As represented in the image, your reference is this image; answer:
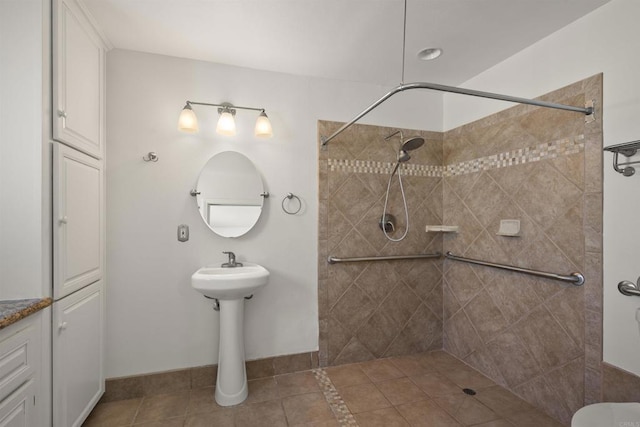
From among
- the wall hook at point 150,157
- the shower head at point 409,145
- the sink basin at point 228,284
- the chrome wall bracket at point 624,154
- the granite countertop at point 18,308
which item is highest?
the shower head at point 409,145

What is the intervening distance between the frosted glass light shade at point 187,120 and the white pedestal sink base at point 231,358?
3.93 feet

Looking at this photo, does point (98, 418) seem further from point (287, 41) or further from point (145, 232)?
point (287, 41)

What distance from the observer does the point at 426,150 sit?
8.65ft

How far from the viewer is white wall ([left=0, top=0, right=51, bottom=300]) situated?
1259 millimetres

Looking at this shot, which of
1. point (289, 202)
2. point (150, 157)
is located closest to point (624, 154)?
point (289, 202)

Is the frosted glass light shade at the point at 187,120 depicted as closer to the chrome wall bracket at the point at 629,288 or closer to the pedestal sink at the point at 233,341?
the pedestal sink at the point at 233,341

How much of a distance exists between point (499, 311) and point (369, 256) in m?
1.02

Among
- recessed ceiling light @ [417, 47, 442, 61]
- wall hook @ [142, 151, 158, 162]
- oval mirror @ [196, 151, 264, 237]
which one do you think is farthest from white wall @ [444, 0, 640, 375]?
wall hook @ [142, 151, 158, 162]

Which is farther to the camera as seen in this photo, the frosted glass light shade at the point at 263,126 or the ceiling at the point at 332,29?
the frosted glass light shade at the point at 263,126

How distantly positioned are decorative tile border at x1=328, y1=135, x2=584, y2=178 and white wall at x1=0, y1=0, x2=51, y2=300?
173 centimetres

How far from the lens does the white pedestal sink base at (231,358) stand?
6.32ft

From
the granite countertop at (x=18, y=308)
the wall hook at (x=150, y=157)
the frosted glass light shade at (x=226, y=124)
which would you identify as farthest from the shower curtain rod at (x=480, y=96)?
the granite countertop at (x=18, y=308)

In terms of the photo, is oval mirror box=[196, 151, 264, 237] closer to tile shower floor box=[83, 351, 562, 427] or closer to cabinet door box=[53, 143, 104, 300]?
cabinet door box=[53, 143, 104, 300]

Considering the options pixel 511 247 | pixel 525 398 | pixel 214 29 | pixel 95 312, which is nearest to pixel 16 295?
pixel 95 312
